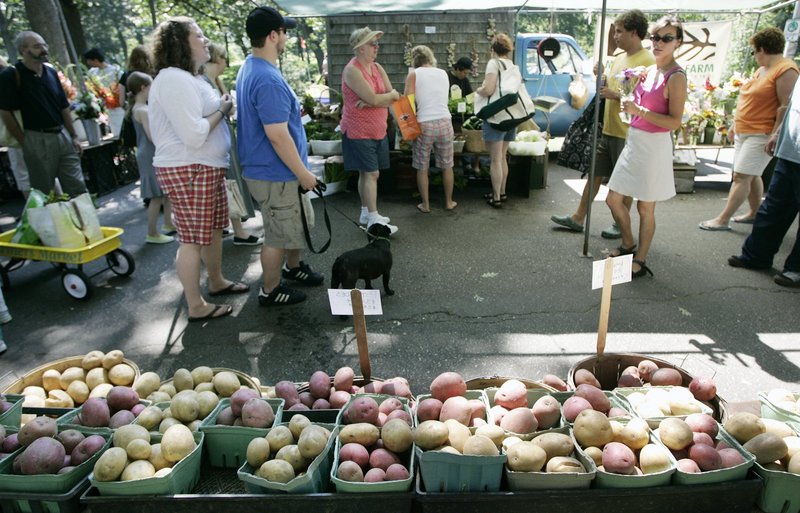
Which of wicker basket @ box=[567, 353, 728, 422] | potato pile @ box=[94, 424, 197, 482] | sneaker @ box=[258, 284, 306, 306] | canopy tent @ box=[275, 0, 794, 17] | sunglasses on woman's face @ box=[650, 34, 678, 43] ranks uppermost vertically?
canopy tent @ box=[275, 0, 794, 17]

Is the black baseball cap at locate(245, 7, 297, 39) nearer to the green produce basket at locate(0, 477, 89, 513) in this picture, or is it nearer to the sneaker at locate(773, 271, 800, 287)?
the green produce basket at locate(0, 477, 89, 513)

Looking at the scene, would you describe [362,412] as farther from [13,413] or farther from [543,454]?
[13,413]

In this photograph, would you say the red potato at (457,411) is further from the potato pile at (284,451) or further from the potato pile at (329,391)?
the potato pile at (284,451)

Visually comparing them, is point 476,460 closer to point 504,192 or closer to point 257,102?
point 257,102

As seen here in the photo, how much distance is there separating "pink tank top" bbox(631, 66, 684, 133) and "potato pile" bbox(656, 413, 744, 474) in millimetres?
2677

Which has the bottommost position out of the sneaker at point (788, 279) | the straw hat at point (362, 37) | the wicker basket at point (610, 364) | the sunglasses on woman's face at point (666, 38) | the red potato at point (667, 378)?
the sneaker at point (788, 279)

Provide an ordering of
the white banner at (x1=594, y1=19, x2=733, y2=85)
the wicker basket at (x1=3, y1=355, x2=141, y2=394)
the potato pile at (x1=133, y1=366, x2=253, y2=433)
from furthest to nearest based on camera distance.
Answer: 1. the white banner at (x1=594, y1=19, x2=733, y2=85)
2. the wicker basket at (x1=3, y1=355, x2=141, y2=394)
3. the potato pile at (x1=133, y1=366, x2=253, y2=433)

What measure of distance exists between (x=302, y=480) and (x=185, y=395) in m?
0.67

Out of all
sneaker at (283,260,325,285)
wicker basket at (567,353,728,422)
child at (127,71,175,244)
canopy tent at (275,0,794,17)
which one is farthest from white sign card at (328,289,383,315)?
canopy tent at (275,0,794,17)

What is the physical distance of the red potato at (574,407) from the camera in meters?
1.86

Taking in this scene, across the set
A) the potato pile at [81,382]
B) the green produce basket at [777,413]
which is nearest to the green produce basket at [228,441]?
the potato pile at [81,382]

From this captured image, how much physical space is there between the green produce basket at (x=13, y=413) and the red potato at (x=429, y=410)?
61.6 inches

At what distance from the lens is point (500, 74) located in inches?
234

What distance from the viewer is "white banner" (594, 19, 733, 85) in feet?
28.7
